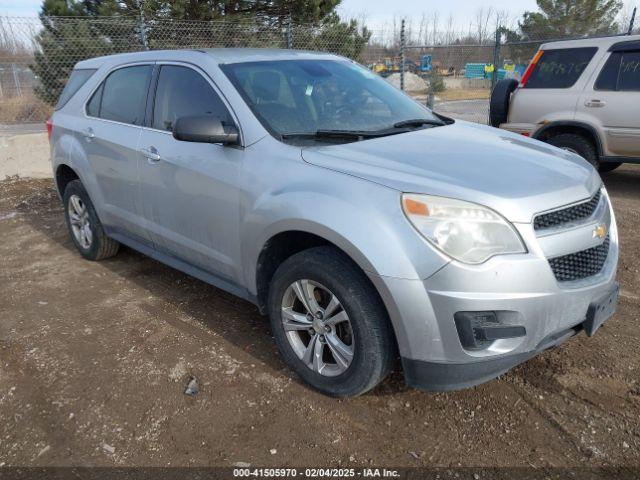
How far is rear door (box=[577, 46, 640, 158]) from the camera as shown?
634 centimetres

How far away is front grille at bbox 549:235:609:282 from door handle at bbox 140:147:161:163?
2512 millimetres

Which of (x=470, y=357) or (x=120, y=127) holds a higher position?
(x=120, y=127)

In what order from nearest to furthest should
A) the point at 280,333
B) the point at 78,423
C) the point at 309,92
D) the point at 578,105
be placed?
the point at 78,423 → the point at 280,333 → the point at 309,92 → the point at 578,105

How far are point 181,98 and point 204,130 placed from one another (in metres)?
0.78

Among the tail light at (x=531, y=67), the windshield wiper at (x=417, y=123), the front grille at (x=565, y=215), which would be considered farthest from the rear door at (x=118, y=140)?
the tail light at (x=531, y=67)

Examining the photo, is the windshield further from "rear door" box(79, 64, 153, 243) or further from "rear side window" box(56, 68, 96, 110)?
"rear side window" box(56, 68, 96, 110)

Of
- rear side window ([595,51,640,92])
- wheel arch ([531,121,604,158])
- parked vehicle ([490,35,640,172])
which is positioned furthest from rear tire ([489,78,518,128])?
rear side window ([595,51,640,92])

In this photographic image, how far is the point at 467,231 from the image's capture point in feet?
7.36

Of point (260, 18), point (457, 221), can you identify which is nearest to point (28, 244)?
point (457, 221)

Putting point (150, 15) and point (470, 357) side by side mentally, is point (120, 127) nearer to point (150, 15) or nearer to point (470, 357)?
point (470, 357)

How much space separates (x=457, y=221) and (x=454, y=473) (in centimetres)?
110

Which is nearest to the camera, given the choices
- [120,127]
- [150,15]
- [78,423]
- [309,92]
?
[78,423]

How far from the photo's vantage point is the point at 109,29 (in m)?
9.88

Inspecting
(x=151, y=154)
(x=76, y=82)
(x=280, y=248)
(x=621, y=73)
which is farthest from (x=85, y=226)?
(x=621, y=73)
